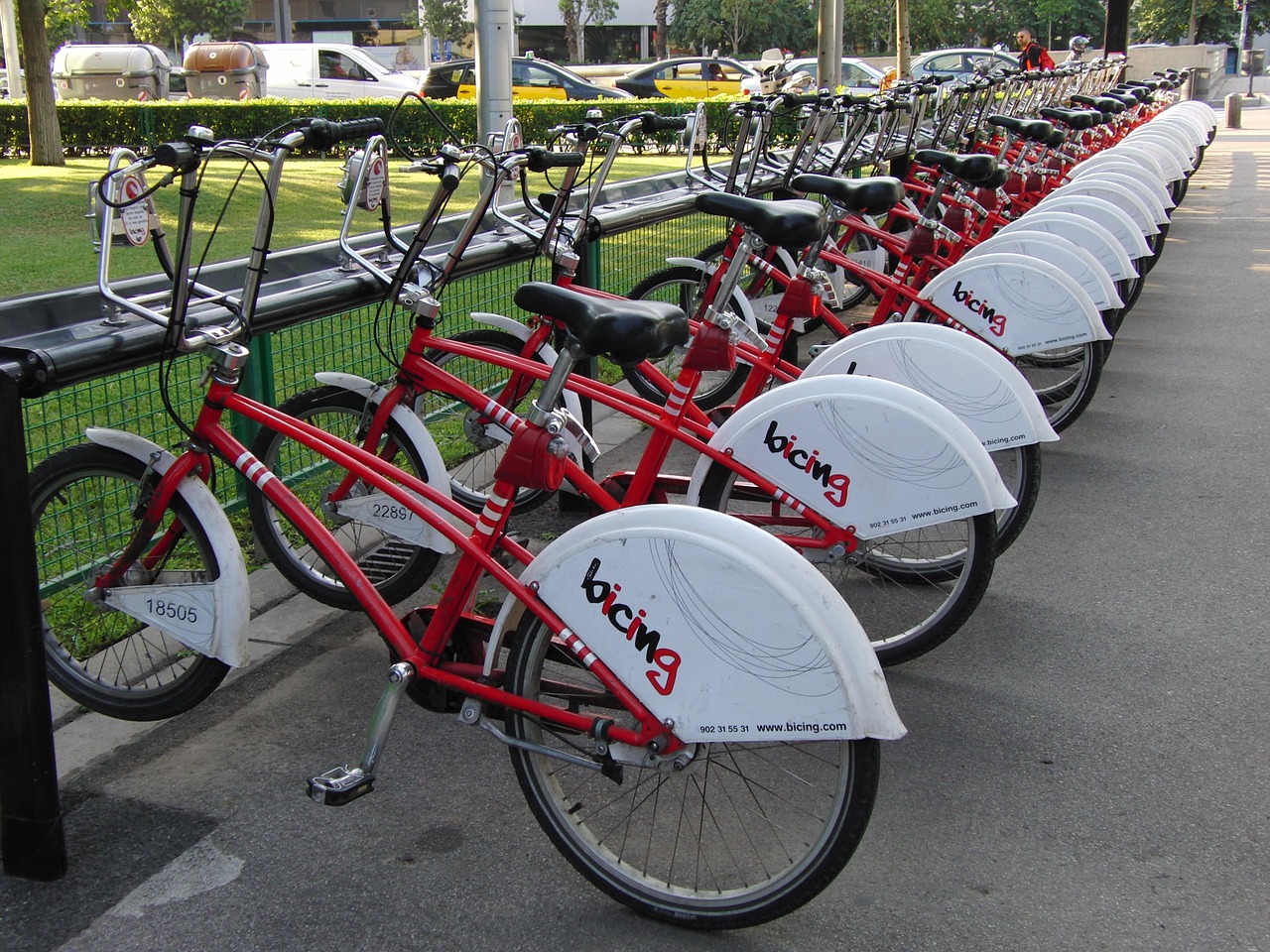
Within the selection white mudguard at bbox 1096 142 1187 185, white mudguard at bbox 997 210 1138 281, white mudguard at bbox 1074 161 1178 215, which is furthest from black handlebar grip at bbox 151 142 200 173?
white mudguard at bbox 1096 142 1187 185

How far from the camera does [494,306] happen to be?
732 cm

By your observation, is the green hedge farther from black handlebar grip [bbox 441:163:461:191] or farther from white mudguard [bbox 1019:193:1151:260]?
black handlebar grip [bbox 441:163:461:191]

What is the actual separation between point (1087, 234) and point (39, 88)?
49.2ft

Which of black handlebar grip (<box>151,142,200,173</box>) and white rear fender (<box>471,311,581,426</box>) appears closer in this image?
black handlebar grip (<box>151,142,200,173</box>)

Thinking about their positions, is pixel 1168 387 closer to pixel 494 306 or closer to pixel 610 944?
pixel 494 306

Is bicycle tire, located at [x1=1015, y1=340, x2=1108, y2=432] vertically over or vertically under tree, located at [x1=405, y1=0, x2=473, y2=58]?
under

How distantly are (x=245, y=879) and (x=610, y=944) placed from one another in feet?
2.70

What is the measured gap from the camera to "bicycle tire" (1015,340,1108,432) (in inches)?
230

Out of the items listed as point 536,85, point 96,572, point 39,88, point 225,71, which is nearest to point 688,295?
point 96,572

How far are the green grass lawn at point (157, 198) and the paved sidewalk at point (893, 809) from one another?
5.30 meters

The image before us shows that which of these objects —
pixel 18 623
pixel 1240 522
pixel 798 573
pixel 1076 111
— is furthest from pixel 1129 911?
pixel 1076 111

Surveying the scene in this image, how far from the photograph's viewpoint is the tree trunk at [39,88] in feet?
52.7

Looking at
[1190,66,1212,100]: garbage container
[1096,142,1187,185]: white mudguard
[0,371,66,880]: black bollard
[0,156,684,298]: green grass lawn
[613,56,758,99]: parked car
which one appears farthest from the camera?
[1190,66,1212,100]: garbage container

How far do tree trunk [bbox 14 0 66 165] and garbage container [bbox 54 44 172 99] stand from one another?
353 inches
